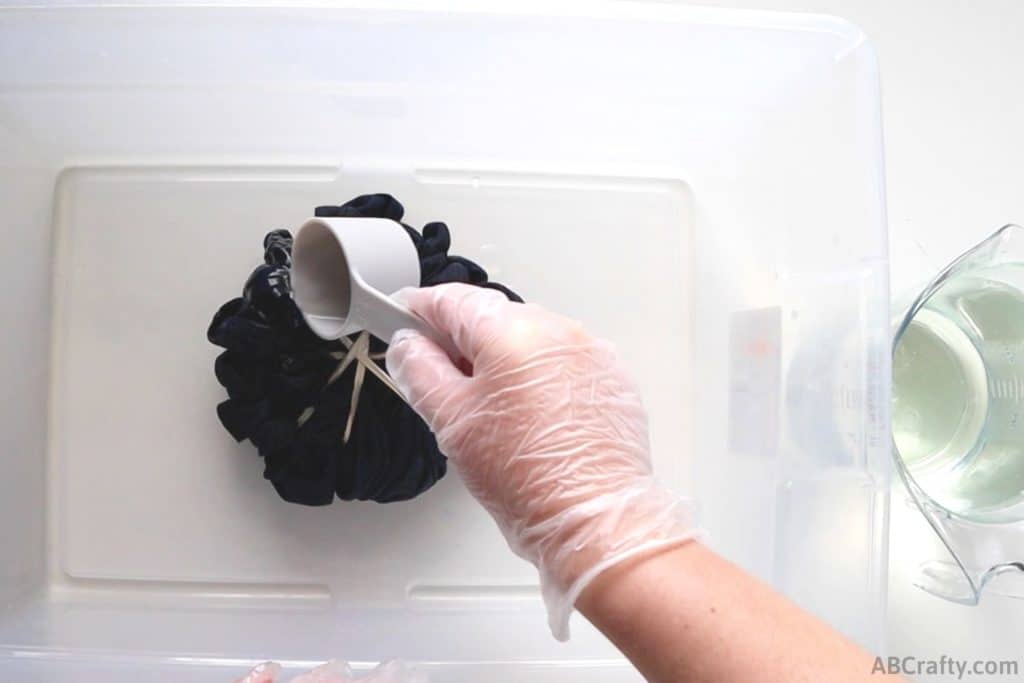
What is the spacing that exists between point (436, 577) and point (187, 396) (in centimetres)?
33

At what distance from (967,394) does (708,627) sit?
441 mm

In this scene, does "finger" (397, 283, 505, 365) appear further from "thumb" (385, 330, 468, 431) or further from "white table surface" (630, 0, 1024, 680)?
"white table surface" (630, 0, 1024, 680)

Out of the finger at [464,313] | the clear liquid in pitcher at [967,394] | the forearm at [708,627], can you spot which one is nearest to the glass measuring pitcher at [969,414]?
the clear liquid in pitcher at [967,394]

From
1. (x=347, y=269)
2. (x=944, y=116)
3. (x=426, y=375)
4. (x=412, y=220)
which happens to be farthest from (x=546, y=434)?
(x=944, y=116)

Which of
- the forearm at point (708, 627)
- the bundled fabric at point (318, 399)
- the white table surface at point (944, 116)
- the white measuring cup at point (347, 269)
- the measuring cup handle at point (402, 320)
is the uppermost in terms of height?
the white table surface at point (944, 116)

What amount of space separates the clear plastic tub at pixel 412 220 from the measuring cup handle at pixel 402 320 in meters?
0.26

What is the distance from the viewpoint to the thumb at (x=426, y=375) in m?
0.57

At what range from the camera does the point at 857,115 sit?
27.3 inches

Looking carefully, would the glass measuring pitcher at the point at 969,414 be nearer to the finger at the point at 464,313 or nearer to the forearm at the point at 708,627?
the forearm at the point at 708,627

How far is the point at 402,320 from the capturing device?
2.01 feet

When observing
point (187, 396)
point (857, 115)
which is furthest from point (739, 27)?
point (187, 396)

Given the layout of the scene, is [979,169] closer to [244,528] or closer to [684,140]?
[684,140]

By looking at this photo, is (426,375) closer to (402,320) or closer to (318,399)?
(402,320)

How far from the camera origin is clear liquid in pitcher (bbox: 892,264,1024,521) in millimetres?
724
